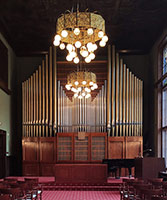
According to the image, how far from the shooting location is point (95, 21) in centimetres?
716

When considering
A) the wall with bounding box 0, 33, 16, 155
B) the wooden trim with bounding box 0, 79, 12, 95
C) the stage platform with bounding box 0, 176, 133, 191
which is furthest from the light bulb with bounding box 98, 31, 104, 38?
the wall with bounding box 0, 33, 16, 155

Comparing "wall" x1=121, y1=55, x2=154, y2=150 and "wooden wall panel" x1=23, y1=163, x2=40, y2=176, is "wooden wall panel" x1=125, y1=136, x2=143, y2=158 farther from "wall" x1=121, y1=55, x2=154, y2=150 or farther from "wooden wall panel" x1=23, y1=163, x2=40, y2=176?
"wooden wall panel" x1=23, y1=163, x2=40, y2=176

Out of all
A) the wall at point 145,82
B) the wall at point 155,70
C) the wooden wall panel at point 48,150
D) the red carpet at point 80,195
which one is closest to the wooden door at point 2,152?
the wooden wall panel at point 48,150

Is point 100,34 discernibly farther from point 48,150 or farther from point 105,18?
point 48,150

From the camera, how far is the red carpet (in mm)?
9734

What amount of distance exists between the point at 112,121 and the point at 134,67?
11.6 ft

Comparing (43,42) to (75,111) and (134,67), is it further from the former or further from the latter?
(134,67)

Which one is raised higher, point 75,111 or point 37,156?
point 75,111

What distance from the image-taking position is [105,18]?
12.6 meters

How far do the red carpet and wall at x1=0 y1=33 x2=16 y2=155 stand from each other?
14.5 ft

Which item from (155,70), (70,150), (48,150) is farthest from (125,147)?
(155,70)

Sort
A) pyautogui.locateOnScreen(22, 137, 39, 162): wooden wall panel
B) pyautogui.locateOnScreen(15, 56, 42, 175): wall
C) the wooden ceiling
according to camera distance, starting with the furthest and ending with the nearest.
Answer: pyautogui.locateOnScreen(15, 56, 42, 175): wall < the wooden ceiling < pyautogui.locateOnScreen(22, 137, 39, 162): wooden wall panel

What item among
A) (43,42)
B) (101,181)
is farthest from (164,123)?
(43,42)

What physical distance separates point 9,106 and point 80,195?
250 inches
